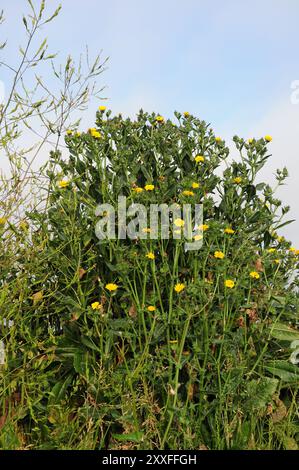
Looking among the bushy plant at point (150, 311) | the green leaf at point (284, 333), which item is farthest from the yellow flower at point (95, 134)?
the green leaf at point (284, 333)

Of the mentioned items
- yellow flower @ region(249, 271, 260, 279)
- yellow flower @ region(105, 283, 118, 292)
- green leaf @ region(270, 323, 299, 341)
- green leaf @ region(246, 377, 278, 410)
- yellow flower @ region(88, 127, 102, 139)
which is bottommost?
green leaf @ region(246, 377, 278, 410)

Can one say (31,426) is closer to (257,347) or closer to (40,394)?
(40,394)

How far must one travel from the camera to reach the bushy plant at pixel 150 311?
11.8 feet

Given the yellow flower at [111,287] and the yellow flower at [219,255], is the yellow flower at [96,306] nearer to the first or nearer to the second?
the yellow flower at [111,287]

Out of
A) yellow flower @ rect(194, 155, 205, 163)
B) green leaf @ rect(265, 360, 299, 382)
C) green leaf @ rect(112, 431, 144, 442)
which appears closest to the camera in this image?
green leaf @ rect(112, 431, 144, 442)

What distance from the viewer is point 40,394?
3803 mm

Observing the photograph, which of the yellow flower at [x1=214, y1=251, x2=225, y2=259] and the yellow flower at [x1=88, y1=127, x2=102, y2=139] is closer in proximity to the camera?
the yellow flower at [x1=214, y1=251, x2=225, y2=259]

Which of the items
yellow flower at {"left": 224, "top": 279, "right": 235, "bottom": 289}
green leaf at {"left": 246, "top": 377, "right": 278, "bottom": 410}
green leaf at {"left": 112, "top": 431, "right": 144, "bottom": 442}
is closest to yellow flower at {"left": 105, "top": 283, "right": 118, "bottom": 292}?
yellow flower at {"left": 224, "top": 279, "right": 235, "bottom": 289}

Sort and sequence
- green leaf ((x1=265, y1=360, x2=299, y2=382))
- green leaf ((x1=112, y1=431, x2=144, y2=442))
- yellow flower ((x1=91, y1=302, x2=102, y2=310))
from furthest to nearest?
green leaf ((x1=265, y1=360, x2=299, y2=382))
yellow flower ((x1=91, y1=302, x2=102, y2=310))
green leaf ((x1=112, y1=431, x2=144, y2=442))

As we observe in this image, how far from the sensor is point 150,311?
371cm

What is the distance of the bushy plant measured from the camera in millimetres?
3604

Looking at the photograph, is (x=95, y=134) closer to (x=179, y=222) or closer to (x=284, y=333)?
(x=179, y=222)

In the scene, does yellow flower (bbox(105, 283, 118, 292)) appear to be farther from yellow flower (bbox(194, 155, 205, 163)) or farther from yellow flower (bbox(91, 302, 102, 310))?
yellow flower (bbox(194, 155, 205, 163))
